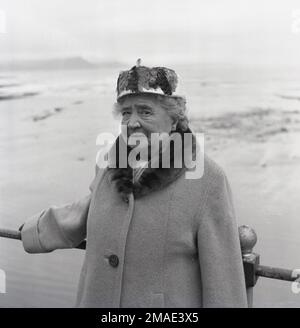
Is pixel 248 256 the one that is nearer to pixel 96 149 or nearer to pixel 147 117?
pixel 147 117

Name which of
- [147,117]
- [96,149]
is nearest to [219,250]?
[147,117]

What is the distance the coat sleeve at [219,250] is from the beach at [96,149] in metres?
0.85

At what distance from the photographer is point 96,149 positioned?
2.32 meters

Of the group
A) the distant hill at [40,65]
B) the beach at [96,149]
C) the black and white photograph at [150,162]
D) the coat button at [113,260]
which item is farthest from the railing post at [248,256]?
the distant hill at [40,65]

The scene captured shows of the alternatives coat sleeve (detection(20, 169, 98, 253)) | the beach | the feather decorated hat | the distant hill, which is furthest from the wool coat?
the distant hill

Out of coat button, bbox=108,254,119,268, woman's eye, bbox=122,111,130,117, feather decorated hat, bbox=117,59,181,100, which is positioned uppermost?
feather decorated hat, bbox=117,59,181,100

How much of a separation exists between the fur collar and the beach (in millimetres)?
803

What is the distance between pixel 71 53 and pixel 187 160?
1243mm

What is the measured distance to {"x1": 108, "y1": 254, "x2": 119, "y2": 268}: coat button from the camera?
1.28m

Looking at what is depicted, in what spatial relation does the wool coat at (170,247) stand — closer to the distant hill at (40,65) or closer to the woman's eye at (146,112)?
the woman's eye at (146,112)

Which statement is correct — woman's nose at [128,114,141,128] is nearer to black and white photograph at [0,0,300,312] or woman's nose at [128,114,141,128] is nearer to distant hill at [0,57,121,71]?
black and white photograph at [0,0,300,312]

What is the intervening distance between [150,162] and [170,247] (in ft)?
0.76

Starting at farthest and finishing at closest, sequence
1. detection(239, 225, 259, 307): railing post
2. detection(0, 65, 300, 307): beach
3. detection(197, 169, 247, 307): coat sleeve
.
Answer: detection(0, 65, 300, 307): beach
detection(239, 225, 259, 307): railing post
detection(197, 169, 247, 307): coat sleeve
